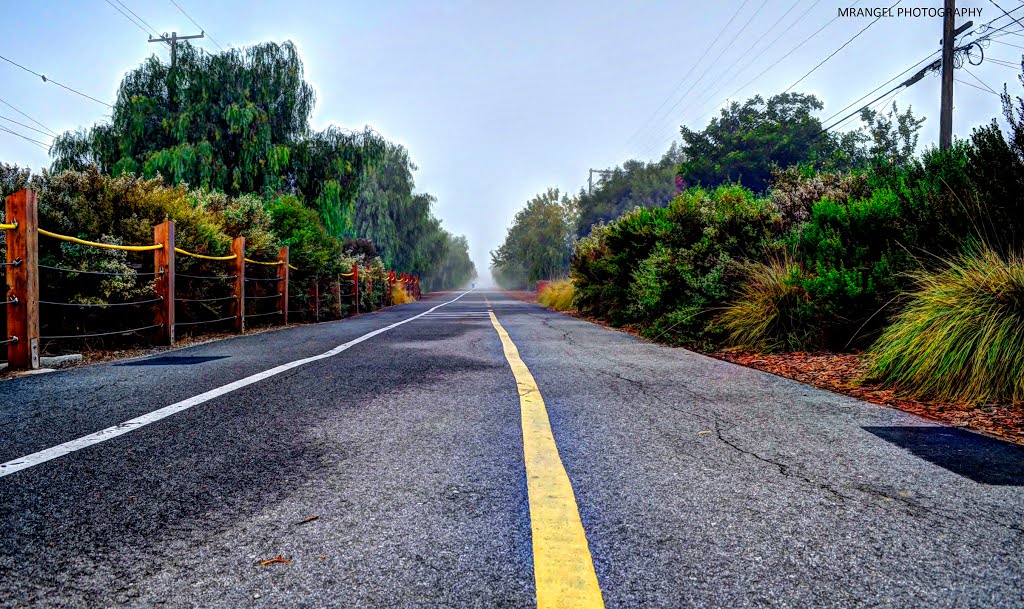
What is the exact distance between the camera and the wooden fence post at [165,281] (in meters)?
7.73

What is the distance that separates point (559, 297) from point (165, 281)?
1608 cm

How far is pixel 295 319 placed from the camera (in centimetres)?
1342

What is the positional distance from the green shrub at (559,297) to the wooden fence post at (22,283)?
16172mm

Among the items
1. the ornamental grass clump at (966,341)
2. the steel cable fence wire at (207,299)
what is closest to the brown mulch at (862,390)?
the ornamental grass clump at (966,341)

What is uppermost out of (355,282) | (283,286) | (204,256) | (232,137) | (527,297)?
(232,137)

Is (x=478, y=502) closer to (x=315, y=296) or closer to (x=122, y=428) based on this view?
(x=122, y=428)

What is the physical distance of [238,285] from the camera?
10.1 meters

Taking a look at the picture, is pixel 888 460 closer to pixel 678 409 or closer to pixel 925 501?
pixel 925 501

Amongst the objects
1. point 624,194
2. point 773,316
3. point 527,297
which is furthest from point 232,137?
point 624,194

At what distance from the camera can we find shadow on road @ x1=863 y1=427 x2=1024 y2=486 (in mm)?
2518

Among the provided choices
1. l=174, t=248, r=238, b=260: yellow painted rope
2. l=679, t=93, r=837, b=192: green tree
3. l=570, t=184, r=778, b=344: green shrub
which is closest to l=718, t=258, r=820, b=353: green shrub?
l=570, t=184, r=778, b=344: green shrub

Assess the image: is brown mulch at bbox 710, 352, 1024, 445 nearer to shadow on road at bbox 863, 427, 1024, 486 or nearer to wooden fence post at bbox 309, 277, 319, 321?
shadow on road at bbox 863, 427, 1024, 486

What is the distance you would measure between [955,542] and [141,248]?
8230 millimetres

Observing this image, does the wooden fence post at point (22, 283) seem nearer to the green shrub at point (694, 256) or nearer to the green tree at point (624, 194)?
the green shrub at point (694, 256)
